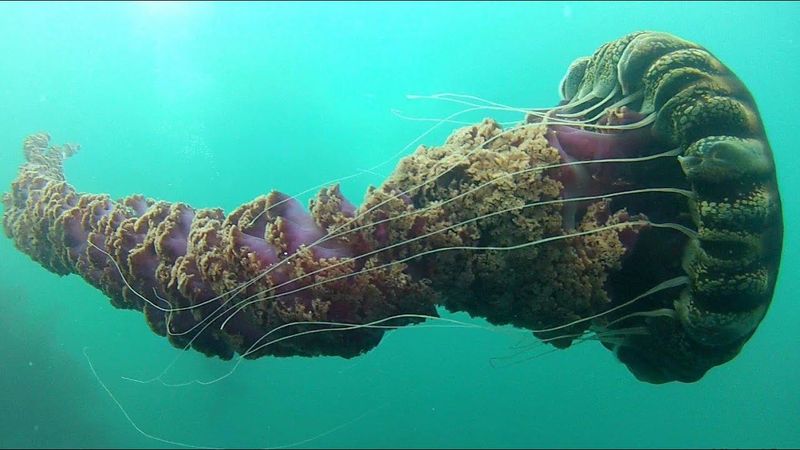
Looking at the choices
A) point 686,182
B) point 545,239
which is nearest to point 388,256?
point 545,239

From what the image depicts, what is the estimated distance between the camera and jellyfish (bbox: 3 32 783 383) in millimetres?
3264

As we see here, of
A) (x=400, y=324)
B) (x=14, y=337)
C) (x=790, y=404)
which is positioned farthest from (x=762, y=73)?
(x=14, y=337)

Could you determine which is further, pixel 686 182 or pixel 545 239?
pixel 686 182

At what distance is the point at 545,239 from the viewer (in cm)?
334

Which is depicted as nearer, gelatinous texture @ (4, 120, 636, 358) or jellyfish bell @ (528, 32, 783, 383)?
jellyfish bell @ (528, 32, 783, 383)

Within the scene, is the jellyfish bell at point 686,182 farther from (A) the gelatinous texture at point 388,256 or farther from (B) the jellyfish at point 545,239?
(A) the gelatinous texture at point 388,256

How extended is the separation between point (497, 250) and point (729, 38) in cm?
1897

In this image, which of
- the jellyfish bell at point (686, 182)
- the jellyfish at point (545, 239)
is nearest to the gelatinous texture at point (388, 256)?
the jellyfish at point (545, 239)

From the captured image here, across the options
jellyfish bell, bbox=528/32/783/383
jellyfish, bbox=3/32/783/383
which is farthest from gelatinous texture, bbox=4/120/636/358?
jellyfish bell, bbox=528/32/783/383

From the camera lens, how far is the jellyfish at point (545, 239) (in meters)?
3.26

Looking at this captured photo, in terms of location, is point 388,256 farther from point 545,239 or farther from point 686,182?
point 686,182

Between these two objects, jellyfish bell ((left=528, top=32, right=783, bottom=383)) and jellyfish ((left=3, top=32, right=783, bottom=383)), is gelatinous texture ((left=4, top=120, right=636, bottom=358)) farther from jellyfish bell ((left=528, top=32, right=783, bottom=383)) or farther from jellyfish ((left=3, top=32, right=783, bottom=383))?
jellyfish bell ((left=528, top=32, right=783, bottom=383))

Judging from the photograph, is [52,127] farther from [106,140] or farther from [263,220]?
[263,220]

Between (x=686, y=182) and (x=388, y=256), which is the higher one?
(x=686, y=182)
